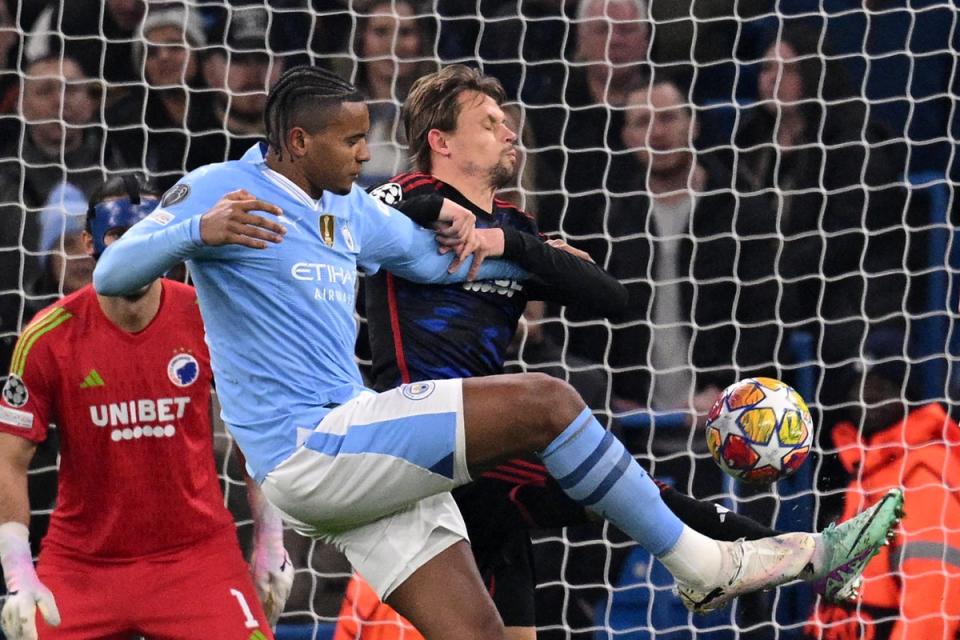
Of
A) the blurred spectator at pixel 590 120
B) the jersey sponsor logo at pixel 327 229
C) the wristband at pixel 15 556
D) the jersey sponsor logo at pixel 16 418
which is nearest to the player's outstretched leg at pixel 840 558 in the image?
the jersey sponsor logo at pixel 327 229

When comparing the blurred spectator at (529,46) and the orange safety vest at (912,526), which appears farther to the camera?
the blurred spectator at (529,46)

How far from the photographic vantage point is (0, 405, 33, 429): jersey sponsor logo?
416 centimetres

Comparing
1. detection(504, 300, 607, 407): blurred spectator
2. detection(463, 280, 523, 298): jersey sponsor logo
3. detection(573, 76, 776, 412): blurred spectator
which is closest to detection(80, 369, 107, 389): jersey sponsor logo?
detection(463, 280, 523, 298): jersey sponsor logo

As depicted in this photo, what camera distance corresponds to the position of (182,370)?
4.26 m

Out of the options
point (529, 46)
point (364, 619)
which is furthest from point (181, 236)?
point (529, 46)

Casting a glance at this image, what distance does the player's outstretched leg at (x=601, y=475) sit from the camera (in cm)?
318

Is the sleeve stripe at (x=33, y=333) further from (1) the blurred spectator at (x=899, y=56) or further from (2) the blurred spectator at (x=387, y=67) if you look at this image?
(1) the blurred spectator at (x=899, y=56)

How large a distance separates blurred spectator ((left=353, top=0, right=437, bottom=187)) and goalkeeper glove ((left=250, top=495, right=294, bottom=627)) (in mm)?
1747

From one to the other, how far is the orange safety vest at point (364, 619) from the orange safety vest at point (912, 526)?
4.48 feet

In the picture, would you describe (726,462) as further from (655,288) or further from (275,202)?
(655,288)

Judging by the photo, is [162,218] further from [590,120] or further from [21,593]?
[590,120]

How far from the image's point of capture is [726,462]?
396cm

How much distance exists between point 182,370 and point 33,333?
0.39m

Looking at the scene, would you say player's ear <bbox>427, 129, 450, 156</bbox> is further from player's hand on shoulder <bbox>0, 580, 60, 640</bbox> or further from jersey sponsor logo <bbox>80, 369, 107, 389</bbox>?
player's hand on shoulder <bbox>0, 580, 60, 640</bbox>
